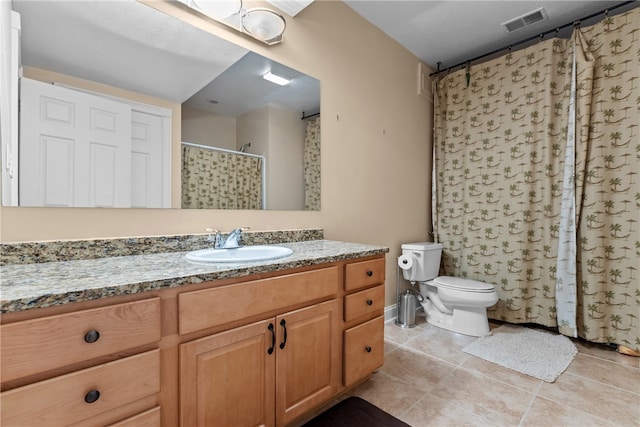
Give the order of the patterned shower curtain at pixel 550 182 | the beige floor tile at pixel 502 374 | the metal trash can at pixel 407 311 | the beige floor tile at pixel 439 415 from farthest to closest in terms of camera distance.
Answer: the metal trash can at pixel 407 311 → the patterned shower curtain at pixel 550 182 → the beige floor tile at pixel 502 374 → the beige floor tile at pixel 439 415

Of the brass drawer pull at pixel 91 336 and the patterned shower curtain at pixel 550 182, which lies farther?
the patterned shower curtain at pixel 550 182

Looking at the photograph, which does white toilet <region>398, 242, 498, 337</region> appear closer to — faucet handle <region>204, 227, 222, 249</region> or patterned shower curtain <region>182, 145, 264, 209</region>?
patterned shower curtain <region>182, 145, 264, 209</region>

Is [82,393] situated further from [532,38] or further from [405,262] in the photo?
[532,38]

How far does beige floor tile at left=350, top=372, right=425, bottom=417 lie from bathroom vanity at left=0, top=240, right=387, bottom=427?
228mm

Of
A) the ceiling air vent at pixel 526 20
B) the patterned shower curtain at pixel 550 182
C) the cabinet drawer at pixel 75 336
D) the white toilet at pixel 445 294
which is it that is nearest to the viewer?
the cabinet drawer at pixel 75 336

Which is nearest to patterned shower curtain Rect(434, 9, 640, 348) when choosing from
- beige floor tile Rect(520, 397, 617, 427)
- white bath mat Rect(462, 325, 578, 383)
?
white bath mat Rect(462, 325, 578, 383)

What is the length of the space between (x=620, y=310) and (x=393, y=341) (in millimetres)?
1590

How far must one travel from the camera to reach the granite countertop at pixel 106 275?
0.71m

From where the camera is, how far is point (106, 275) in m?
0.90

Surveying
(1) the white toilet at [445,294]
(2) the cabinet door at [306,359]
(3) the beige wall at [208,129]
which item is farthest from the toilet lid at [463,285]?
(3) the beige wall at [208,129]

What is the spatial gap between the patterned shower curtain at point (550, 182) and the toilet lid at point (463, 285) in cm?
30

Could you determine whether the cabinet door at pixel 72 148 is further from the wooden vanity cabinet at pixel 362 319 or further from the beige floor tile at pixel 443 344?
the beige floor tile at pixel 443 344

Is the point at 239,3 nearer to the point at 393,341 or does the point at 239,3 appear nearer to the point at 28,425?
the point at 28,425

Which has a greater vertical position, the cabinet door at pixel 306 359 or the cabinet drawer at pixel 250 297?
the cabinet drawer at pixel 250 297
